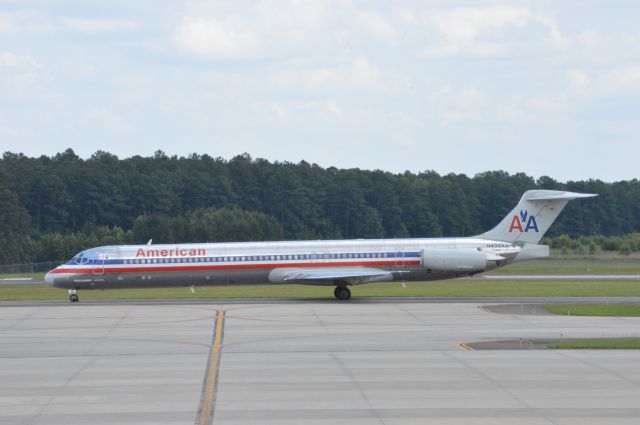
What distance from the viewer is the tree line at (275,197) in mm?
137000

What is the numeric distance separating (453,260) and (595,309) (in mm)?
9650

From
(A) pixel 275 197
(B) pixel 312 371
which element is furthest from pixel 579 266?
(A) pixel 275 197

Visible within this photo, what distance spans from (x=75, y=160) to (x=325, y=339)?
429 feet

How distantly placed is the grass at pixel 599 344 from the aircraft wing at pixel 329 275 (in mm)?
19726

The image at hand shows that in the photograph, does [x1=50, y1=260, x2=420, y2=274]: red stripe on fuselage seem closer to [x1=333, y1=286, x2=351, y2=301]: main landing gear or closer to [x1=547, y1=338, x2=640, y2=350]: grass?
[x1=333, y1=286, x2=351, y2=301]: main landing gear

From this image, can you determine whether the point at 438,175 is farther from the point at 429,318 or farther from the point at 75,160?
the point at 429,318

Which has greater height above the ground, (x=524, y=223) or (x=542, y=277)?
(x=524, y=223)

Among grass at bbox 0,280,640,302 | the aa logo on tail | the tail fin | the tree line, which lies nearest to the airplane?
the tail fin

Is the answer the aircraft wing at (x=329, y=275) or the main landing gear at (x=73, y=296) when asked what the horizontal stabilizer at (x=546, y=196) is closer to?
the aircraft wing at (x=329, y=275)

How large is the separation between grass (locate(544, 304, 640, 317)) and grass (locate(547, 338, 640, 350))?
31.2 ft

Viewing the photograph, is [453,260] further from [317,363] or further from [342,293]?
[317,363]

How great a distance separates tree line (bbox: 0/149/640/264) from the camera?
137 meters

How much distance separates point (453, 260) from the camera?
49.2 m

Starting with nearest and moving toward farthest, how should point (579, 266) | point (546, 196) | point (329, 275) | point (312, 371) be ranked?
point (312, 371), point (329, 275), point (546, 196), point (579, 266)
